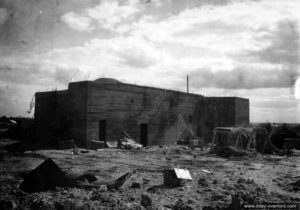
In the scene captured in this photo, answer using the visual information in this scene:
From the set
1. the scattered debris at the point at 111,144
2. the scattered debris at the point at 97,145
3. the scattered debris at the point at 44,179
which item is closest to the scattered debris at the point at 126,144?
the scattered debris at the point at 111,144

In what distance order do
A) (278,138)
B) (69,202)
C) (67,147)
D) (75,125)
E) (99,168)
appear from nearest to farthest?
(69,202), (99,168), (67,147), (75,125), (278,138)

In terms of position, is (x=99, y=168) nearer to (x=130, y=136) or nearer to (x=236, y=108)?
(x=130, y=136)

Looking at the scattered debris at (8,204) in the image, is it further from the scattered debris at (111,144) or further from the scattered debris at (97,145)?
the scattered debris at (111,144)

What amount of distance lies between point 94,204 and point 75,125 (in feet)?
46.4

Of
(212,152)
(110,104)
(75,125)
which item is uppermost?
(110,104)

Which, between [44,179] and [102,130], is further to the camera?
[102,130]

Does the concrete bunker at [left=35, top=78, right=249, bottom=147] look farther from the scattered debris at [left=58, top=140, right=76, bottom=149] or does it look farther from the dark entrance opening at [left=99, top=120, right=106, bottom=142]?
the scattered debris at [left=58, top=140, right=76, bottom=149]

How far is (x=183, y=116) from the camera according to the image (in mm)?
28016

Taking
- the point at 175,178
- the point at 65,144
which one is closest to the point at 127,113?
the point at 65,144

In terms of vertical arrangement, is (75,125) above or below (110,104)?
below

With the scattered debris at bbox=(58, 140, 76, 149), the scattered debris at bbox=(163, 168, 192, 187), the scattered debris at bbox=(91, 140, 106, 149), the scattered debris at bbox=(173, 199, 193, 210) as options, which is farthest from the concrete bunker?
the scattered debris at bbox=(173, 199, 193, 210)

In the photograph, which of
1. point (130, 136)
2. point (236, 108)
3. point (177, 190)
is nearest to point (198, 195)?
point (177, 190)

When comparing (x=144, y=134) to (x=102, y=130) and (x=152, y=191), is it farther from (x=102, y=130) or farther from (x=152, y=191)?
(x=152, y=191)

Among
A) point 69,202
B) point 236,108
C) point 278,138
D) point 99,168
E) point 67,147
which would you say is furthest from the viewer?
point 236,108
